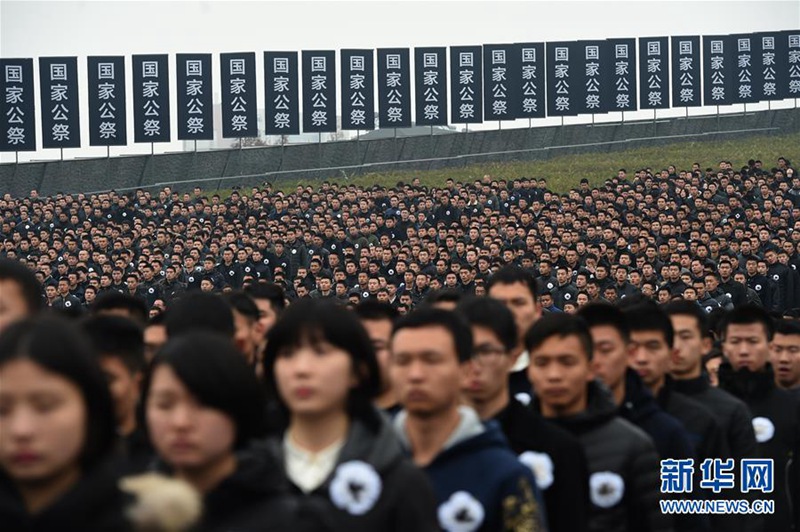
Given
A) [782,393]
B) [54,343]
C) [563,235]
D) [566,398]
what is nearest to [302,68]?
[563,235]

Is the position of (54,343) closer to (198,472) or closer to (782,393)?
(198,472)

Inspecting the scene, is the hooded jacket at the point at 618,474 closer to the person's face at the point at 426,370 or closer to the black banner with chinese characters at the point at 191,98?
the person's face at the point at 426,370

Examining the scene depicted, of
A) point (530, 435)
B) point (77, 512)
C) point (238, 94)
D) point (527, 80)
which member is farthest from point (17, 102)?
point (77, 512)

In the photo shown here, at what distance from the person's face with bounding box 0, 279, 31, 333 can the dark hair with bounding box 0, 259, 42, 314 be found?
11 mm

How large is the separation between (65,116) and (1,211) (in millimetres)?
5759

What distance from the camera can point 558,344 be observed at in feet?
18.2

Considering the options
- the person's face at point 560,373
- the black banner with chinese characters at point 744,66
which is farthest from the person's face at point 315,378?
the black banner with chinese characters at point 744,66

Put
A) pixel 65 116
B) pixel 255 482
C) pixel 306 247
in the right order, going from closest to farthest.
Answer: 1. pixel 255 482
2. pixel 306 247
3. pixel 65 116

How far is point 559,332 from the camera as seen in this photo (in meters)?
5.55

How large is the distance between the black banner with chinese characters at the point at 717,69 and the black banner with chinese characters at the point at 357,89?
31.2ft

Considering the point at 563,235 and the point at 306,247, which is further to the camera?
the point at 306,247

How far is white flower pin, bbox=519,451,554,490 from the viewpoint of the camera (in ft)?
16.2

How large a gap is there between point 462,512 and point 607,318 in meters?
2.11

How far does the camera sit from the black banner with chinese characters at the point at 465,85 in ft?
126
